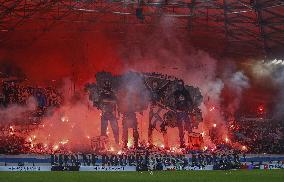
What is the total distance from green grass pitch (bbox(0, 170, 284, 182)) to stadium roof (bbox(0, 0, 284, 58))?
32.4 feet

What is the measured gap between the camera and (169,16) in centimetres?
3028

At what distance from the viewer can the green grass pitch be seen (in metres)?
17.8

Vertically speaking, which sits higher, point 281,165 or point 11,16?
point 11,16

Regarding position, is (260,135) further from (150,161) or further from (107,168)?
(107,168)

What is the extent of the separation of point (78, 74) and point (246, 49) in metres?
11.7

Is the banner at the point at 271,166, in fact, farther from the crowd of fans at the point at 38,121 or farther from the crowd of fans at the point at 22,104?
the crowd of fans at the point at 22,104

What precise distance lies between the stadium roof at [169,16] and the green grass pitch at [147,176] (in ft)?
32.4

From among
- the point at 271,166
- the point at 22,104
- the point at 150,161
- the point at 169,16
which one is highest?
the point at 169,16

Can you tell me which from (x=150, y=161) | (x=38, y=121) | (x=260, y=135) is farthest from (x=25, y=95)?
(x=260, y=135)

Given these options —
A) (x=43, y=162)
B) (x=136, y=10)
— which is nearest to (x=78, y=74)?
(x=136, y=10)

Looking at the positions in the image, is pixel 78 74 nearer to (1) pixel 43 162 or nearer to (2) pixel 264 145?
(1) pixel 43 162

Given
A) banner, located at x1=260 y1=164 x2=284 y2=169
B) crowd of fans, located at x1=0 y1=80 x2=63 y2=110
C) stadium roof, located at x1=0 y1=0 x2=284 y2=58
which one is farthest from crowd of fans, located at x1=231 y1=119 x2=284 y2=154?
crowd of fans, located at x1=0 y1=80 x2=63 y2=110

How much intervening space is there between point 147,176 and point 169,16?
13679 millimetres

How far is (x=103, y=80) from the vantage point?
3105cm
